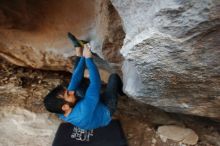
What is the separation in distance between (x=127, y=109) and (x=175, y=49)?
1.36m

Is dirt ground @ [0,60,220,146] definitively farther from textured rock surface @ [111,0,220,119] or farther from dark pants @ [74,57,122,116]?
textured rock surface @ [111,0,220,119]

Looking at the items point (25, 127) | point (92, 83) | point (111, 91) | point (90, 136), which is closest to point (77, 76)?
point (92, 83)

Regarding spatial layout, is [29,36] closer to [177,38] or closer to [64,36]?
[64,36]

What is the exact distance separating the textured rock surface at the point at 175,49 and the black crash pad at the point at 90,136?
80 centimetres

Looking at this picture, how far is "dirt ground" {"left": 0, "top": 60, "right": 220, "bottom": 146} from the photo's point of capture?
8.16 ft

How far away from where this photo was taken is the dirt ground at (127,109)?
8.16 ft

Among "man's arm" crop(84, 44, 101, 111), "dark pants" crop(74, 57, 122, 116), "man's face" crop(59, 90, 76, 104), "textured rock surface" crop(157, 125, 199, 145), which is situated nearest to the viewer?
"man's arm" crop(84, 44, 101, 111)

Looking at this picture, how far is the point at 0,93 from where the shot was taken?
2.88 metres

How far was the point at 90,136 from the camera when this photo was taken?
8.61 feet

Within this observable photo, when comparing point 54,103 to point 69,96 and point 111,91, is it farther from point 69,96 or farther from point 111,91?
point 111,91

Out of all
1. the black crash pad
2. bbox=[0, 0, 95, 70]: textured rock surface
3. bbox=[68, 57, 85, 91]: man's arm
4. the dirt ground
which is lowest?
the black crash pad

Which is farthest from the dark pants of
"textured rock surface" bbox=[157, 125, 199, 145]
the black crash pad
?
"textured rock surface" bbox=[157, 125, 199, 145]

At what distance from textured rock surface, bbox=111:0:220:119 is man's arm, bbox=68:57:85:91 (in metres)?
0.49

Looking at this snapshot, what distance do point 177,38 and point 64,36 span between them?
1416mm
